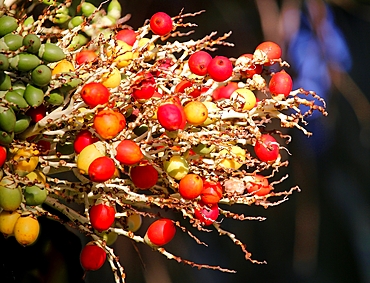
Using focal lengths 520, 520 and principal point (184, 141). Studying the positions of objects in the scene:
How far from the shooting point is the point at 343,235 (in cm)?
132

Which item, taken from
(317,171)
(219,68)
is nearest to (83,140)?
(219,68)

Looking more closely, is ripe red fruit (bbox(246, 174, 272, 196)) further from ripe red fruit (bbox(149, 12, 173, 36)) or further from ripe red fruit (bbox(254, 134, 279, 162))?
ripe red fruit (bbox(149, 12, 173, 36))

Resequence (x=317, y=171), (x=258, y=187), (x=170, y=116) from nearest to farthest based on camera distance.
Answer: (x=170, y=116) → (x=258, y=187) → (x=317, y=171)

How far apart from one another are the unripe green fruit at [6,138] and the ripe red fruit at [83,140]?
55mm

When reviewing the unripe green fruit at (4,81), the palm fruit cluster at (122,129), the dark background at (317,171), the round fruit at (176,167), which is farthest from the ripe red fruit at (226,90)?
the dark background at (317,171)

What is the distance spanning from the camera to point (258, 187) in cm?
52

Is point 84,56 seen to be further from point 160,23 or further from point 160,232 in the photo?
point 160,232

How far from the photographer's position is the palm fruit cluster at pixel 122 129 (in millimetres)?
438

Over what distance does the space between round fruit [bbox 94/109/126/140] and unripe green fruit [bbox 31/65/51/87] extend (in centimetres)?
5

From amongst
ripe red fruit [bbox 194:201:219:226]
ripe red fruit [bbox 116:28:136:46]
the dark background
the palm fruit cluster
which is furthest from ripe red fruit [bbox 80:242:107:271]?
the dark background

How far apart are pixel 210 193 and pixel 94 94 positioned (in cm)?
14

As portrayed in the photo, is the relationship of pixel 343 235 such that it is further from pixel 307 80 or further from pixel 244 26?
pixel 244 26

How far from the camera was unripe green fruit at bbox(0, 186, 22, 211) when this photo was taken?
44cm

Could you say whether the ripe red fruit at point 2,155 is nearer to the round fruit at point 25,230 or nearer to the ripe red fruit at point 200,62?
the round fruit at point 25,230
